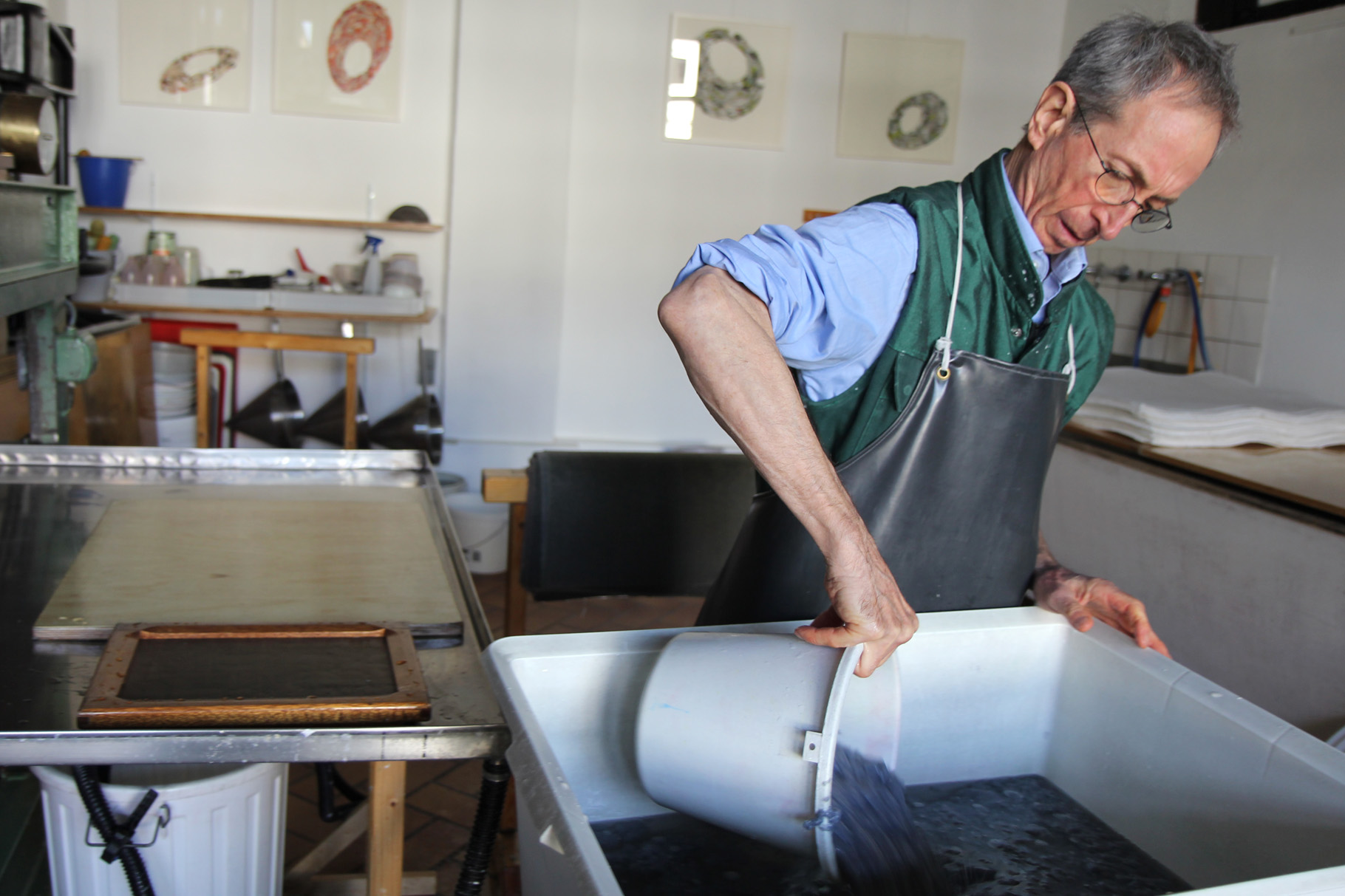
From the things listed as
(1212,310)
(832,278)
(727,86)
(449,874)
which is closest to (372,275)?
(727,86)

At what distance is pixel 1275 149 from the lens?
Result: 10.4 feet

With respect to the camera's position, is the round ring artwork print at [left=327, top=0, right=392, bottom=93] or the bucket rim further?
the round ring artwork print at [left=327, top=0, right=392, bottom=93]

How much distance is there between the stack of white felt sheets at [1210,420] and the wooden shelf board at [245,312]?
103 inches

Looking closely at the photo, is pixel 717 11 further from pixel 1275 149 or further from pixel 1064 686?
pixel 1064 686

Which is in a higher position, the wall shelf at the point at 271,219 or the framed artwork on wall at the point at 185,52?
the framed artwork on wall at the point at 185,52

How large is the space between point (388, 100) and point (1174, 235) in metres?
3.07

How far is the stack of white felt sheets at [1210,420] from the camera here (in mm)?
2545

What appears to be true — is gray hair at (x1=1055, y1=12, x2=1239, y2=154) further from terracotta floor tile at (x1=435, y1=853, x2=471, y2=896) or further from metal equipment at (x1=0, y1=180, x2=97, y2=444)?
terracotta floor tile at (x1=435, y1=853, x2=471, y2=896)

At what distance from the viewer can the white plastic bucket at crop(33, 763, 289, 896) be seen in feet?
4.03

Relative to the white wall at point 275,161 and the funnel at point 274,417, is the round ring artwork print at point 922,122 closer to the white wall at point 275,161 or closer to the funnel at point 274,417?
the white wall at point 275,161

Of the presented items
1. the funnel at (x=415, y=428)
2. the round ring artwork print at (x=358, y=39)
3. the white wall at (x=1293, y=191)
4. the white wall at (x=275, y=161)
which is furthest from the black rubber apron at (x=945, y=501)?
the round ring artwork print at (x=358, y=39)

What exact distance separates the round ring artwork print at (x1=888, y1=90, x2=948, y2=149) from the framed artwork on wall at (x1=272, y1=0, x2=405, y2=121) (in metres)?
2.13

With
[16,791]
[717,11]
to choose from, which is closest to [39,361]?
[16,791]

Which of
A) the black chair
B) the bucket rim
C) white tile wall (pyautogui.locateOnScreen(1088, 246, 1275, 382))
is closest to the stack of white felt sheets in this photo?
white tile wall (pyautogui.locateOnScreen(1088, 246, 1275, 382))
